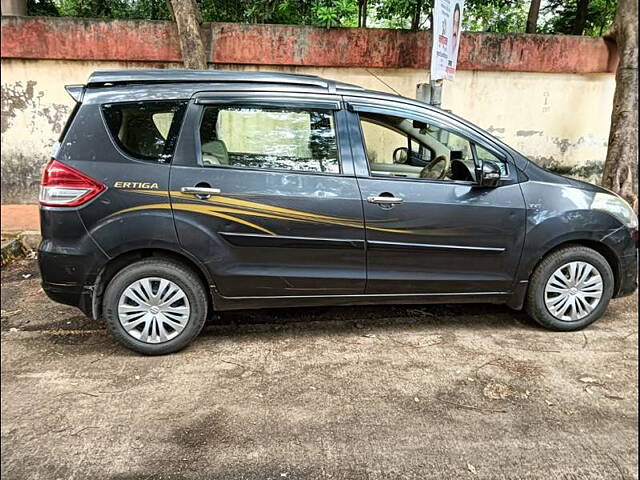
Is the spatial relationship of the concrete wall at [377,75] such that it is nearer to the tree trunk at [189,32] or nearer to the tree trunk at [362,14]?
the tree trunk at [189,32]

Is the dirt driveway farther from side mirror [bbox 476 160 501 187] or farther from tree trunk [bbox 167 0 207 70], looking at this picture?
tree trunk [bbox 167 0 207 70]

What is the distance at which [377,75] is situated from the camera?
615 centimetres

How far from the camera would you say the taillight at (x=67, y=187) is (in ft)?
9.73

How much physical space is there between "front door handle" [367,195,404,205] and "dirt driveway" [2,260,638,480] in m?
1.02

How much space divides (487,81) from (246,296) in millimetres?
4771

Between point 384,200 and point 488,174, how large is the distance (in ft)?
2.45

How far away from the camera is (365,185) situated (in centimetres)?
324

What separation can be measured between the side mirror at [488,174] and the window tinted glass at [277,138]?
0.99 metres

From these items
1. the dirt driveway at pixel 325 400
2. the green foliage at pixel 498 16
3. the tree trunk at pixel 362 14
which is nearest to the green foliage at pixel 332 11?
the tree trunk at pixel 362 14

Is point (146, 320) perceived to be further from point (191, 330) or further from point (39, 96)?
point (39, 96)

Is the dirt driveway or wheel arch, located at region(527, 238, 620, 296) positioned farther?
wheel arch, located at region(527, 238, 620, 296)

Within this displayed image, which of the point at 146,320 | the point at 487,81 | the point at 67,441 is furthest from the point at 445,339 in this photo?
the point at 487,81

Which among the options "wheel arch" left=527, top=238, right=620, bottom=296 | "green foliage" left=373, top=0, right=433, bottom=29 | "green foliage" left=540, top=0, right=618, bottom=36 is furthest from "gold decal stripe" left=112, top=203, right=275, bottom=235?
"green foliage" left=540, top=0, right=618, bottom=36

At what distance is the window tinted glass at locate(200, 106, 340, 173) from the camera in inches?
128
